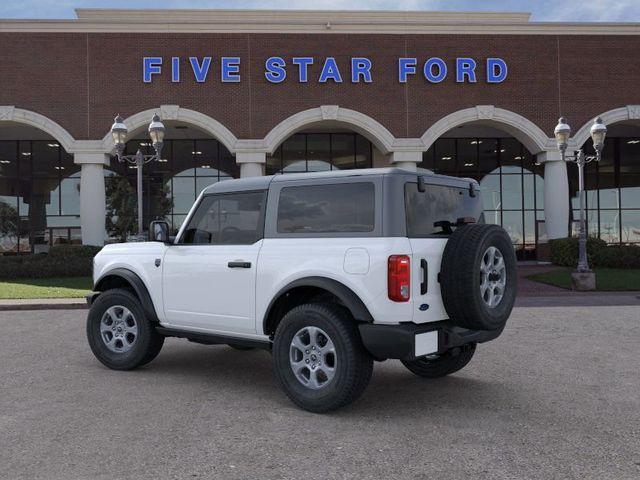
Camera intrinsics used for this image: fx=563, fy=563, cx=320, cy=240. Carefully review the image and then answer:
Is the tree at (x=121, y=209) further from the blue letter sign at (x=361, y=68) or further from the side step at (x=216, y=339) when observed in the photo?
the side step at (x=216, y=339)

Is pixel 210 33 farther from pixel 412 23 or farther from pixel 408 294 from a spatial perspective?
pixel 408 294

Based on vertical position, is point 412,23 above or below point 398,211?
above

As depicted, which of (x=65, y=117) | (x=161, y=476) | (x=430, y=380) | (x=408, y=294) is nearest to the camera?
(x=161, y=476)

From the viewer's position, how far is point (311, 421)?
475cm

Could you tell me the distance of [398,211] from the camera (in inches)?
188

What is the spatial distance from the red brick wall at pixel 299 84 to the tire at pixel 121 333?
1679 centimetres

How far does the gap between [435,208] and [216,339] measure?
2.61 metres

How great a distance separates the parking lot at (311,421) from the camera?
12.4ft

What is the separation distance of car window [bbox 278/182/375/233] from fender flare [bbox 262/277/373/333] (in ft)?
1.56

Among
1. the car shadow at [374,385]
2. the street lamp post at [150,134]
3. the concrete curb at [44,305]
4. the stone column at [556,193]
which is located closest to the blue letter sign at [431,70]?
the stone column at [556,193]

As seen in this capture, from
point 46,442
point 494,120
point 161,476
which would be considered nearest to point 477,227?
point 161,476

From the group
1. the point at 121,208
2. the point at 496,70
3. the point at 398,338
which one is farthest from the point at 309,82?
the point at 398,338

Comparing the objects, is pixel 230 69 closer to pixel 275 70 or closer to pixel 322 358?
pixel 275 70

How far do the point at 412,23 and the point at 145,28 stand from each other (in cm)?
1092
